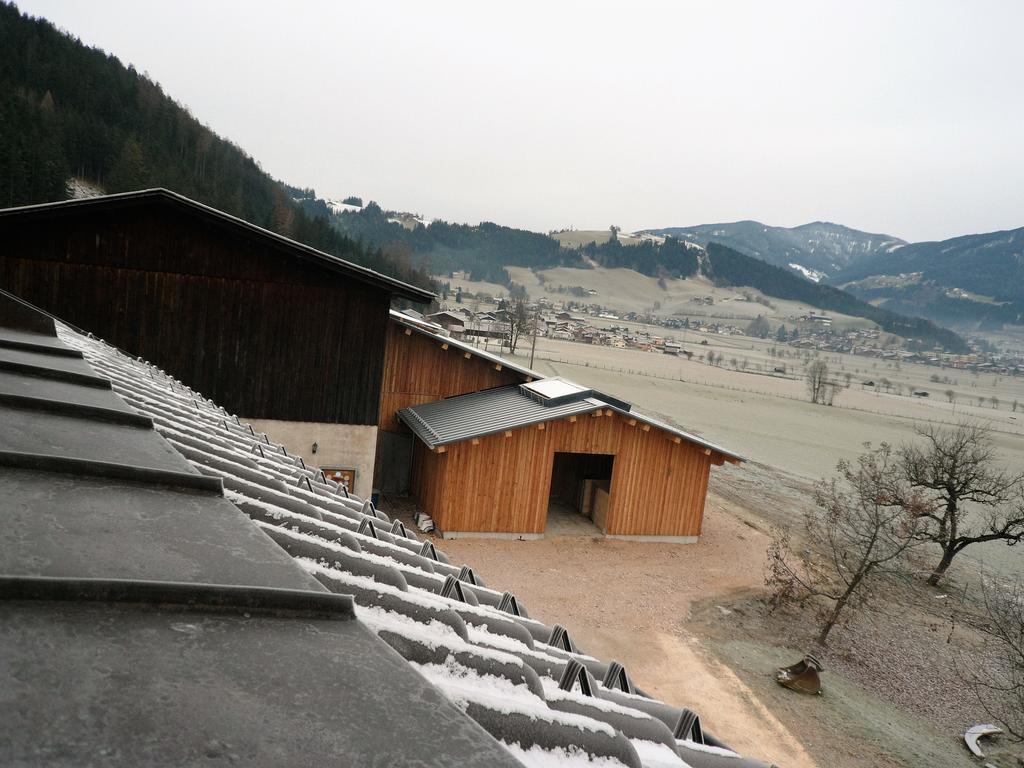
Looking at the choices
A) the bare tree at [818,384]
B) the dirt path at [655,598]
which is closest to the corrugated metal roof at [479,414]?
the dirt path at [655,598]

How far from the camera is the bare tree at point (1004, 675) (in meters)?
10.6

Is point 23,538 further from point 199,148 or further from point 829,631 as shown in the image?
point 199,148

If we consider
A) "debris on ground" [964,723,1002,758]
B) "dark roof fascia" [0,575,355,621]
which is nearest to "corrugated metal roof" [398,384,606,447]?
"debris on ground" [964,723,1002,758]

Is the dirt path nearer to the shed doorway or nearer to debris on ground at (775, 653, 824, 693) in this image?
debris on ground at (775, 653, 824, 693)

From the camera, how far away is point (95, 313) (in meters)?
13.4

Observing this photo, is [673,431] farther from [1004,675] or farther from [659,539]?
[1004,675]

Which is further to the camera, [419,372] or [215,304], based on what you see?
[419,372]

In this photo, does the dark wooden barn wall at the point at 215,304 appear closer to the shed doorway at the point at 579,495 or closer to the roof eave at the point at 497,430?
the roof eave at the point at 497,430

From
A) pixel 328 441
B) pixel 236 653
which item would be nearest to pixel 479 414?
pixel 328 441

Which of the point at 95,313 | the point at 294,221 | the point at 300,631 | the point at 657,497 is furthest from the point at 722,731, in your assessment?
the point at 294,221

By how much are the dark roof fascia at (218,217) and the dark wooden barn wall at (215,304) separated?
9.3 inches

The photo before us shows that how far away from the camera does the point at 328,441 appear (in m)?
15.1

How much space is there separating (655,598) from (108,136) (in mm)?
79393

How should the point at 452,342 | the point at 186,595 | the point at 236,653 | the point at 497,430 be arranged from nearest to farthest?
1. the point at 236,653
2. the point at 186,595
3. the point at 497,430
4. the point at 452,342
